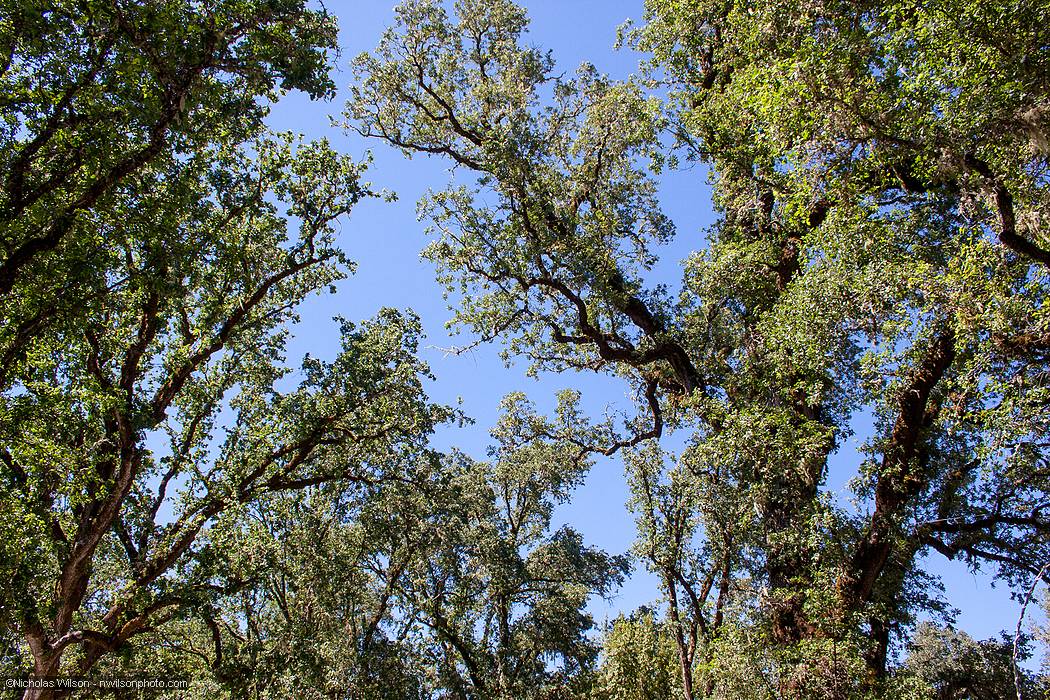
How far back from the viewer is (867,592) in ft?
31.8

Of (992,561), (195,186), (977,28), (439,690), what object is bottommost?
(439,690)

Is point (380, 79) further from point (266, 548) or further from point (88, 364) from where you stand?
point (266, 548)

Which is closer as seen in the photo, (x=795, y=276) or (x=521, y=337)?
(x=795, y=276)

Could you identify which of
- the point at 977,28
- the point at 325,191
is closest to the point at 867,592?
the point at 977,28

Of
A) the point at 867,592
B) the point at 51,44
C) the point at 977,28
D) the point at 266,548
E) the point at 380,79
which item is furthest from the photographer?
the point at 380,79

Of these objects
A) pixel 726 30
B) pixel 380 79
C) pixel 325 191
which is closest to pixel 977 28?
pixel 726 30

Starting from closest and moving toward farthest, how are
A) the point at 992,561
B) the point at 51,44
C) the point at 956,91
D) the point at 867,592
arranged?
the point at 51,44 → the point at 956,91 → the point at 867,592 → the point at 992,561

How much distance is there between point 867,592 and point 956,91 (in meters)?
7.04

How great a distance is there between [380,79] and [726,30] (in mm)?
7287

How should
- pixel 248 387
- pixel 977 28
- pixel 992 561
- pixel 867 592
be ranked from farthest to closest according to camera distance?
pixel 248 387 < pixel 992 561 < pixel 867 592 < pixel 977 28

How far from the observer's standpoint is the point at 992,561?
10.4 meters

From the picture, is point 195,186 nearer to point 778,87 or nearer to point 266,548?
point 266,548

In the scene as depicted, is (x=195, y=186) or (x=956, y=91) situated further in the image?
(x=195, y=186)

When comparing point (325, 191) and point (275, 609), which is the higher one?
point (325, 191)
